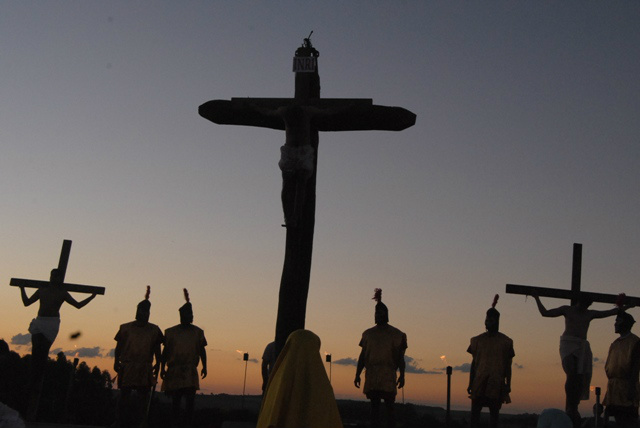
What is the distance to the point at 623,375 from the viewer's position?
37.0ft

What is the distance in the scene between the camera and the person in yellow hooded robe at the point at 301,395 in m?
6.42

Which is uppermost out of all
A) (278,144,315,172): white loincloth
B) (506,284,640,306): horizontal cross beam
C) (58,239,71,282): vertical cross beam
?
(278,144,315,172): white loincloth

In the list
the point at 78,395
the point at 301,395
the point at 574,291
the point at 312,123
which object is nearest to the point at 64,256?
the point at 312,123

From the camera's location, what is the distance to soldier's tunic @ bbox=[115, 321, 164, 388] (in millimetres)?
11773

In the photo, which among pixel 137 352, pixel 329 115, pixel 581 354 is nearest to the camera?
pixel 329 115

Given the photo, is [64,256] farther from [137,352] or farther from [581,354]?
[581,354]

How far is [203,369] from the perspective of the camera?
1195cm

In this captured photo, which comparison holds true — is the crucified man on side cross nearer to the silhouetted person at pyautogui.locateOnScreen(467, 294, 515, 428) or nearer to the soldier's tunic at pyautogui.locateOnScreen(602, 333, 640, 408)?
the soldier's tunic at pyautogui.locateOnScreen(602, 333, 640, 408)

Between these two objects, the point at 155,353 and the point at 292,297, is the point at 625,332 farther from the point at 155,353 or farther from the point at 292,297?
the point at 155,353

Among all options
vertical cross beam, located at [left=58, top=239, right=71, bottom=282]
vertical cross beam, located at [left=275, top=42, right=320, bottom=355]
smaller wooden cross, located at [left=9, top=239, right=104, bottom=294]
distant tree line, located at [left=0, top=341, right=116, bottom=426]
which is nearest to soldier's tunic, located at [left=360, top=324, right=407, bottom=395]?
vertical cross beam, located at [left=275, top=42, right=320, bottom=355]

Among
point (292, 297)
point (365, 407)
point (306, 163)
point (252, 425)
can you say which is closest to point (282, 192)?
point (306, 163)

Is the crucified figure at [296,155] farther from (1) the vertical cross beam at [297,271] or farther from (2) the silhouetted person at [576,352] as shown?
(2) the silhouetted person at [576,352]

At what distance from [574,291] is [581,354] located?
1.32 meters

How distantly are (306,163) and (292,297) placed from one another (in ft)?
4.69
